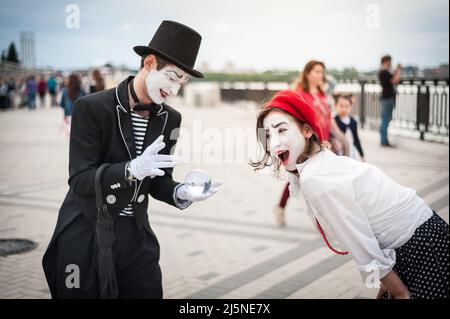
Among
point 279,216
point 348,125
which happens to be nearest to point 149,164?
point 348,125

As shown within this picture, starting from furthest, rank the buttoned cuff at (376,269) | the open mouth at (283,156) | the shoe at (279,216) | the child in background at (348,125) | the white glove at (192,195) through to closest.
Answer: the shoe at (279,216) → the child in background at (348,125) → the white glove at (192,195) → the open mouth at (283,156) → the buttoned cuff at (376,269)

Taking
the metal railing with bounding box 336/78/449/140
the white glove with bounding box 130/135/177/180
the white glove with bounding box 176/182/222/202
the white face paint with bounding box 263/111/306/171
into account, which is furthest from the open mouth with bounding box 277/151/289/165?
the metal railing with bounding box 336/78/449/140

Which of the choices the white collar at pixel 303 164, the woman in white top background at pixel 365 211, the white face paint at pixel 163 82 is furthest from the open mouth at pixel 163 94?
the white collar at pixel 303 164

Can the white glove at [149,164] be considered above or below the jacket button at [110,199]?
above

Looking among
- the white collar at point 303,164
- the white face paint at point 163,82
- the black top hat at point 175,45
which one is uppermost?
the black top hat at point 175,45

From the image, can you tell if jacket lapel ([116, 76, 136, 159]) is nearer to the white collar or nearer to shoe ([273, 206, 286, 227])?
the white collar

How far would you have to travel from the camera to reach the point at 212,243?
251 inches

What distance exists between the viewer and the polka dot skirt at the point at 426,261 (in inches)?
93.2

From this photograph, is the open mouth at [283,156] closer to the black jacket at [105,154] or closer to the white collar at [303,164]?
the white collar at [303,164]

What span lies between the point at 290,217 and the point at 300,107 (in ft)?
16.3

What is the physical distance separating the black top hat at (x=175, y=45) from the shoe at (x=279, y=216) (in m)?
4.28

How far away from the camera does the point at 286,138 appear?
2.55 meters
